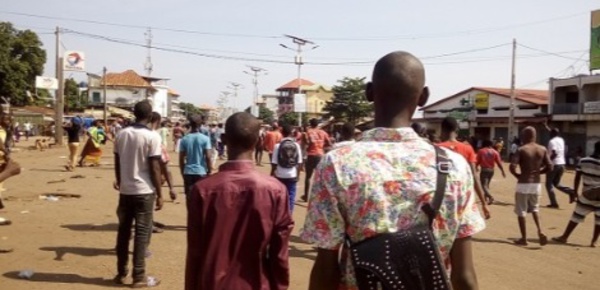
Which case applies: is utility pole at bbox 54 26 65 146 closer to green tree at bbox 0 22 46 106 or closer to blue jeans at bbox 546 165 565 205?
green tree at bbox 0 22 46 106

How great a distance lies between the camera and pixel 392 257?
170 cm

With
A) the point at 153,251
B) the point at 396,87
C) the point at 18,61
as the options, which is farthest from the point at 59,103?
the point at 396,87

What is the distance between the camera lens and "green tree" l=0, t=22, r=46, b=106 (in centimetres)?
3816

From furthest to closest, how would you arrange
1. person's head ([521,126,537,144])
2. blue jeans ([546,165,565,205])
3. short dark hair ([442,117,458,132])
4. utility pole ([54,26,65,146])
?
utility pole ([54,26,65,146]), blue jeans ([546,165,565,205]), person's head ([521,126,537,144]), short dark hair ([442,117,458,132])

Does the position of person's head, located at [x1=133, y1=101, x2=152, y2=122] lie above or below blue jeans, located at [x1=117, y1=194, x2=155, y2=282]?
above

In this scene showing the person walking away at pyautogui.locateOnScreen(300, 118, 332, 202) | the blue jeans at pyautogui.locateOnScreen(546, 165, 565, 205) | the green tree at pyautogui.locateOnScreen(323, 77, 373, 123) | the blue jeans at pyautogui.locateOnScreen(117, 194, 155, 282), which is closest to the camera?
the blue jeans at pyautogui.locateOnScreen(117, 194, 155, 282)

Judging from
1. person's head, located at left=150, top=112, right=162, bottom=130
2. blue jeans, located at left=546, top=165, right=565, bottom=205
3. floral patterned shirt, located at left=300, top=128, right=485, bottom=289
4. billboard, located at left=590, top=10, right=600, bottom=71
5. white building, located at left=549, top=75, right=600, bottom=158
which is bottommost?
blue jeans, located at left=546, top=165, right=565, bottom=205

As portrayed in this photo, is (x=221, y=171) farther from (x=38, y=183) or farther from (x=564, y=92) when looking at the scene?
(x=564, y=92)

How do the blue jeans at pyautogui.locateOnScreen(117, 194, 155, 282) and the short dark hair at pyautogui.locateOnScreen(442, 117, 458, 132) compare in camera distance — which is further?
the short dark hair at pyautogui.locateOnScreen(442, 117, 458, 132)

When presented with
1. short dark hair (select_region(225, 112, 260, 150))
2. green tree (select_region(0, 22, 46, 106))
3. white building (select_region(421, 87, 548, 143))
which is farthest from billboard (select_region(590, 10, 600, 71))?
green tree (select_region(0, 22, 46, 106))

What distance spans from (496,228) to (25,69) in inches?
1584

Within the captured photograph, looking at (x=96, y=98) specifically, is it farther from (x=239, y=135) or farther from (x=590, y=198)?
(x=239, y=135)

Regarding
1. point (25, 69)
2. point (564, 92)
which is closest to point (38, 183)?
point (25, 69)

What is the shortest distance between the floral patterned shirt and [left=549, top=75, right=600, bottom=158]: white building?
33.1 metres
